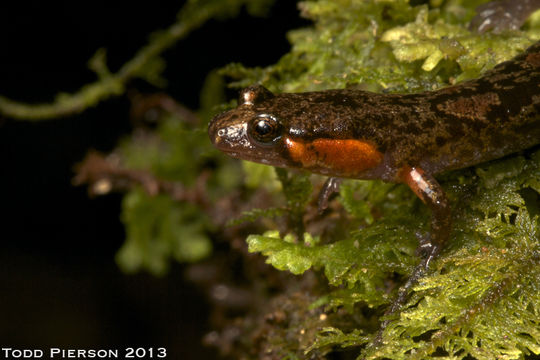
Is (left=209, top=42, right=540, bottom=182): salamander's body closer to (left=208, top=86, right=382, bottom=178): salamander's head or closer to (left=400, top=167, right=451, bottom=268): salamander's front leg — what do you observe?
(left=208, top=86, right=382, bottom=178): salamander's head

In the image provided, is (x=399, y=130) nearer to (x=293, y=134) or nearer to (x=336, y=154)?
(x=336, y=154)

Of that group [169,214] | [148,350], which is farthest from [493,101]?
[148,350]

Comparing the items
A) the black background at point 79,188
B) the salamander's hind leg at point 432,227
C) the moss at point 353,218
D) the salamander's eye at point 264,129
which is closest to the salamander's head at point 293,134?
the salamander's eye at point 264,129

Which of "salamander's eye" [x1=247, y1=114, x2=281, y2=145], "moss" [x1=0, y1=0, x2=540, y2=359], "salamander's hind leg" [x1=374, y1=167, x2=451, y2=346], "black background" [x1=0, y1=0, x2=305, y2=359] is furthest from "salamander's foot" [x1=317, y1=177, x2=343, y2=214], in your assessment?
"black background" [x1=0, y1=0, x2=305, y2=359]

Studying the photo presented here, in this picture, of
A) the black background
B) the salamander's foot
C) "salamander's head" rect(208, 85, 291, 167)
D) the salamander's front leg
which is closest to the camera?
the salamander's front leg


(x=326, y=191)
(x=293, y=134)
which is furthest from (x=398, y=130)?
(x=326, y=191)

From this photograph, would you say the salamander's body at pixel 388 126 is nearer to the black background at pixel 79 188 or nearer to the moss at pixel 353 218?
the moss at pixel 353 218
